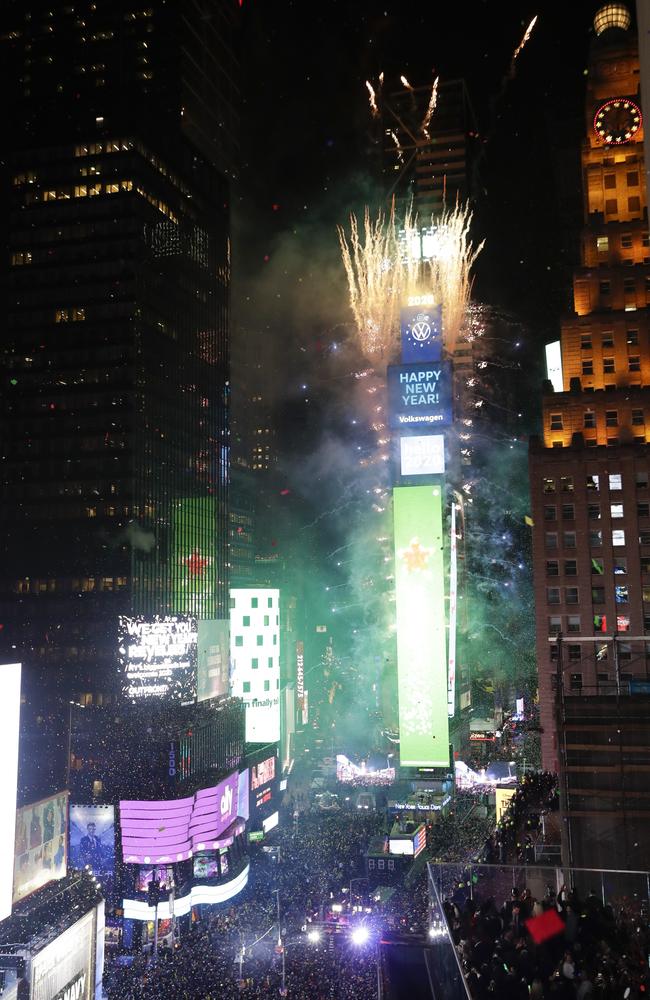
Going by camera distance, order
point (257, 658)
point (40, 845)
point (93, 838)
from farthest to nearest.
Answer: point (257, 658), point (93, 838), point (40, 845)

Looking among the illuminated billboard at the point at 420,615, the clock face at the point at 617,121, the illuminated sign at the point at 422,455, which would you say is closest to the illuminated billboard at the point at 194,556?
the illuminated billboard at the point at 420,615

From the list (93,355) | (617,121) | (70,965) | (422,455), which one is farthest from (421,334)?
(70,965)

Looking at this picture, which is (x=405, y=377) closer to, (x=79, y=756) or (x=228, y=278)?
(x=79, y=756)

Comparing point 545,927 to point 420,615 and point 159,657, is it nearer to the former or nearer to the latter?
point 420,615

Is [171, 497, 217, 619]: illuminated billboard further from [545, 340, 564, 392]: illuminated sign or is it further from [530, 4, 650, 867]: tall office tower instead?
[545, 340, 564, 392]: illuminated sign

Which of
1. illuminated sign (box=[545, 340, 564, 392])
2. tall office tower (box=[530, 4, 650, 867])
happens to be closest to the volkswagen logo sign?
tall office tower (box=[530, 4, 650, 867])

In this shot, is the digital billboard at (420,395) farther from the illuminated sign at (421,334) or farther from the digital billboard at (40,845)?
the digital billboard at (40,845)
